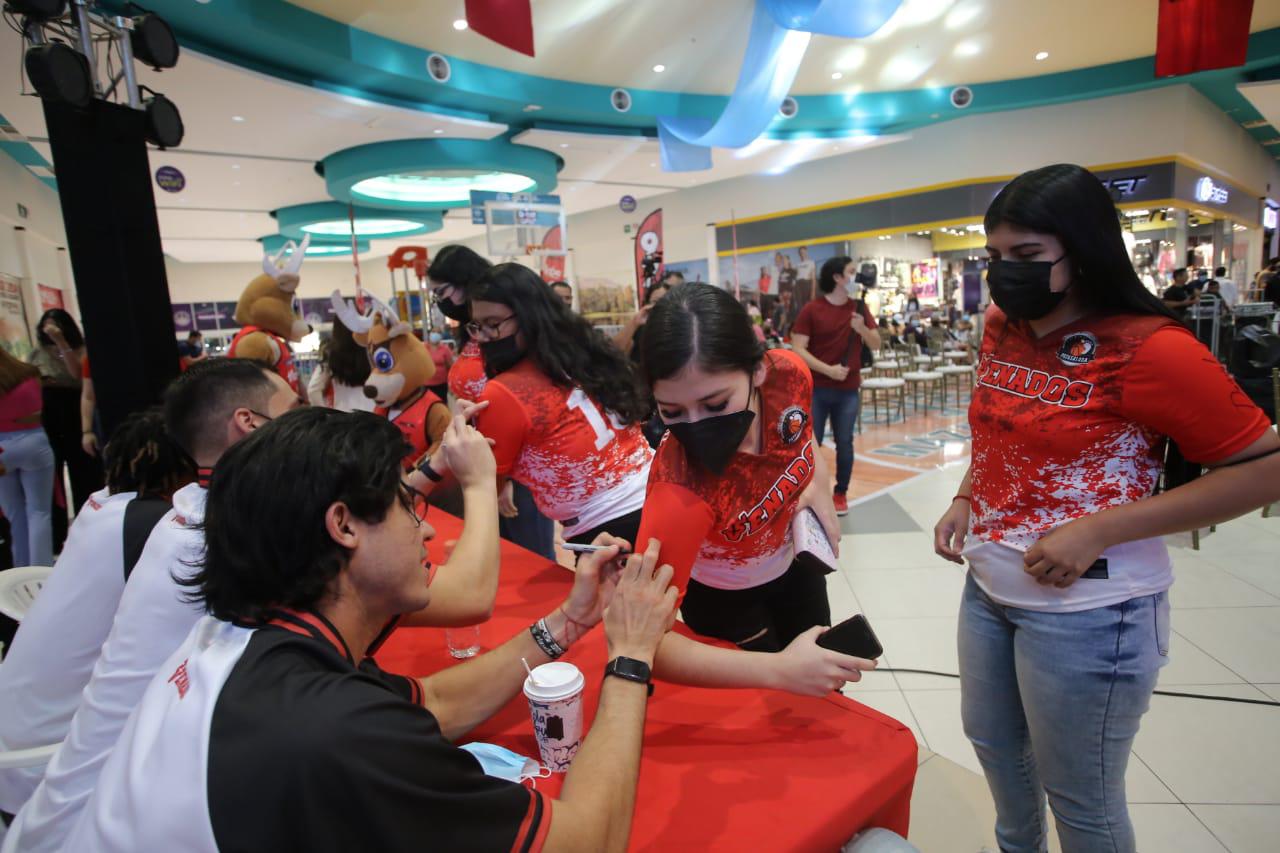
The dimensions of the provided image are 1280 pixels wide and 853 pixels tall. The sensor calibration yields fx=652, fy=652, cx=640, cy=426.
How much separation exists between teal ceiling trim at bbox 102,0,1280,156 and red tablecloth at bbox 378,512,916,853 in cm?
679

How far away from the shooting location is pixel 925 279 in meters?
12.6

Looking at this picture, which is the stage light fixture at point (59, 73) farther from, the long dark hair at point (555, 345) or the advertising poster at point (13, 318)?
the advertising poster at point (13, 318)

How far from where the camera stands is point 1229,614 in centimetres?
280

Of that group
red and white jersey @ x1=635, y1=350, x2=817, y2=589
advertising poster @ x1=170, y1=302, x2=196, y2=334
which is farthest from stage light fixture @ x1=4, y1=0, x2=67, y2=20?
advertising poster @ x1=170, y1=302, x2=196, y2=334

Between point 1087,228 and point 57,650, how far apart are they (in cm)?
205

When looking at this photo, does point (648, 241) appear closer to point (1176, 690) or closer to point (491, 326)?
point (491, 326)

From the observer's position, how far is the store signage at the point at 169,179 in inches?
314

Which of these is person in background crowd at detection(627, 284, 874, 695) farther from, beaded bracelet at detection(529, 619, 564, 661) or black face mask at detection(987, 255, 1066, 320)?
black face mask at detection(987, 255, 1066, 320)

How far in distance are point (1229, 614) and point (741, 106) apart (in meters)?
6.06

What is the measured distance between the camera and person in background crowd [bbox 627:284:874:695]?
1.08 metres

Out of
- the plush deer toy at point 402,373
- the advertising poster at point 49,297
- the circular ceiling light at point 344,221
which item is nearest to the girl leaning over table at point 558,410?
the plush deer toy at point 402,373

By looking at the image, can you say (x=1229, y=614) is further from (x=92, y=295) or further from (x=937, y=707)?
(x=92, y=295)

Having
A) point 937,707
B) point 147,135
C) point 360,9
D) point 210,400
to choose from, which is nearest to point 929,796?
point 937,707

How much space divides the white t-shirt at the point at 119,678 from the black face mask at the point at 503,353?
37.1 inches
